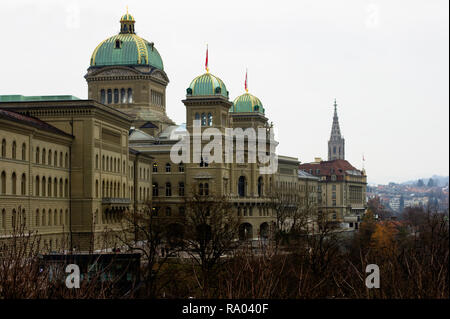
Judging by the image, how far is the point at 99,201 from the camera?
9831cm

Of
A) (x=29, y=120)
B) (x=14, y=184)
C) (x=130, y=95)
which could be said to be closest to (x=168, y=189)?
(x=130, y=95)

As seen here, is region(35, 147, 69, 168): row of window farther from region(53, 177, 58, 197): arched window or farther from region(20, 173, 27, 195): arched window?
region(20, 173, 27, 195): arched window

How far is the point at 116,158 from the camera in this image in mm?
107125

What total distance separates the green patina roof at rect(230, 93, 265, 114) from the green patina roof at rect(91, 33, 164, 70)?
73.0 feet

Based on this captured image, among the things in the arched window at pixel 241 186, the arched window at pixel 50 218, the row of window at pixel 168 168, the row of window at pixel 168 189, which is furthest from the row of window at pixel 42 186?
the arched window at pixel 241 186

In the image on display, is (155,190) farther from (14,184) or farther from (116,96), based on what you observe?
(14,184)

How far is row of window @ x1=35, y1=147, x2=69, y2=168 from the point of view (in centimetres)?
8738

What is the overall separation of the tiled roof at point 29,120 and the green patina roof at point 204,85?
139 feet

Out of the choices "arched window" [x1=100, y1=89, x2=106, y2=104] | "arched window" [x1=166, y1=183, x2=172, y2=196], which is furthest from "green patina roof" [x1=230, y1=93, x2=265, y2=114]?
"arched window" [x1=166, y1=183, x2=172, y2=196]

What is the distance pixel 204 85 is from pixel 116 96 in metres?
19.5

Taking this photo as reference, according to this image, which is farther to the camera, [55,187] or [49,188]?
[55,187]

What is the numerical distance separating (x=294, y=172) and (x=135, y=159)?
255ft
